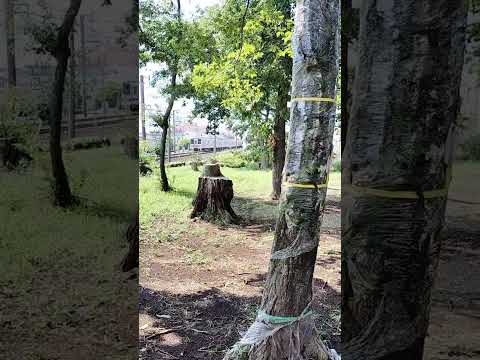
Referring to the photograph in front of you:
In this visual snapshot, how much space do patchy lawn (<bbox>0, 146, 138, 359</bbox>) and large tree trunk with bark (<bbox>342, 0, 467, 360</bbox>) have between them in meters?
0.65

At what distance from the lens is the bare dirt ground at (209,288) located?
2439mm

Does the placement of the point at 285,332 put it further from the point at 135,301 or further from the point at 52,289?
the point at 52,289

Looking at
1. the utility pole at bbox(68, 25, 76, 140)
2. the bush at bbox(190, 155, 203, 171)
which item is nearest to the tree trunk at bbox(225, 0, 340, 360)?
the utility pole at bbox(68, 25, 76, 140)

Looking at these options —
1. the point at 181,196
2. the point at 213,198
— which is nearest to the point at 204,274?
the point at 213,198

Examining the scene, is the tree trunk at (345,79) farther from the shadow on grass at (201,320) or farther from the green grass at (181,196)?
the green grass at (181,196)

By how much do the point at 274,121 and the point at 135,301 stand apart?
11.7ft

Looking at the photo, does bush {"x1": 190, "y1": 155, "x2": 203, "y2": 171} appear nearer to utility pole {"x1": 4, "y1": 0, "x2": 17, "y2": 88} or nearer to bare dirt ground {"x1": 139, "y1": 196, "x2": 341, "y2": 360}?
bare dirt ground {"x1": 139, "y1": 196, "x2": 341, "y2": 360}

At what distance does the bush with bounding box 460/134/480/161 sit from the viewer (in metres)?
0.62

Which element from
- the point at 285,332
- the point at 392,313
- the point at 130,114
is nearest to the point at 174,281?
the point at 285,332

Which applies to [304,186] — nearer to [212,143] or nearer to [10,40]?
[10,40]

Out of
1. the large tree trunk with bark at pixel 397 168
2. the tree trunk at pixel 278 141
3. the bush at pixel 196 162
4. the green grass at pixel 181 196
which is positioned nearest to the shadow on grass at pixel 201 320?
the green grass at pixel 181 196

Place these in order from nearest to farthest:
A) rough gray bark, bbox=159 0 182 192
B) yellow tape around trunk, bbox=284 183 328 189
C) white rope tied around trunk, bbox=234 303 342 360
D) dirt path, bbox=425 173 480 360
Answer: dirt path, bbox=425 173 480 360, yellow tape around trunk, bbox=284 183 328 189, white rope tied around trunk, bbox=234 303 342 360, rough gray bark, bbox=159 0 182 192

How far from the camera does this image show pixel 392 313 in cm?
56

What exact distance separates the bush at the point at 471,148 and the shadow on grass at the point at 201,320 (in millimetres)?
1951
